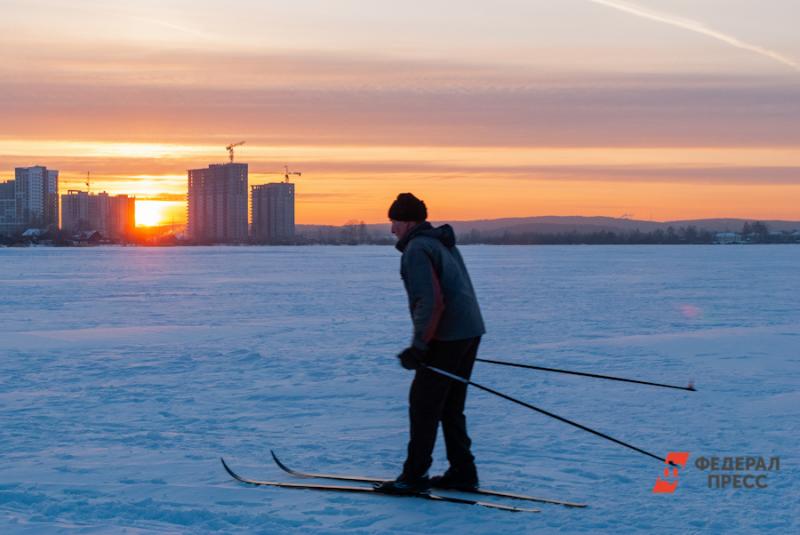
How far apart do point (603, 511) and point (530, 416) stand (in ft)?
7.68

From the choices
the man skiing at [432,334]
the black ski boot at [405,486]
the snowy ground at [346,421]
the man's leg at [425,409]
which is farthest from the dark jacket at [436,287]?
the snowy ground at [346,421]

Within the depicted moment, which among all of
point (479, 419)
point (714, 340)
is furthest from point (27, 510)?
point (714, 340)

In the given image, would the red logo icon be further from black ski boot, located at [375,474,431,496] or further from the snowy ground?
black ski boot, located at [375,474,431,496]

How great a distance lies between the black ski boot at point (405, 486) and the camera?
4.67 m

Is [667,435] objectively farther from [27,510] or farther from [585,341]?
[585,341]

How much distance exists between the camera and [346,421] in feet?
21.5

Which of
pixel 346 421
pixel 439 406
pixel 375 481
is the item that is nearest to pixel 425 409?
pixel 439 406

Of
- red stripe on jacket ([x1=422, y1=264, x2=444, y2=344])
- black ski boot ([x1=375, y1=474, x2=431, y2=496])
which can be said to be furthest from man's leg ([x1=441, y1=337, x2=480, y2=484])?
red stripe on jacket ([x1=422, y1=264, x2=444, y2=344])

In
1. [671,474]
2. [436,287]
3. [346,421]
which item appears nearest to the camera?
[436,287]

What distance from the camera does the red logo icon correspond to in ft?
15.5

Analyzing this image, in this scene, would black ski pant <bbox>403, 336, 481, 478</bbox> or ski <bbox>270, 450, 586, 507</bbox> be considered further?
black ski pant <bbox>403, 336, 481, 478</bbox>

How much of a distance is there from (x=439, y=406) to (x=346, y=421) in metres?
2.01

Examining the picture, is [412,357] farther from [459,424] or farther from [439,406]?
[459,424]

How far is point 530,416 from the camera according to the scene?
264 inches
